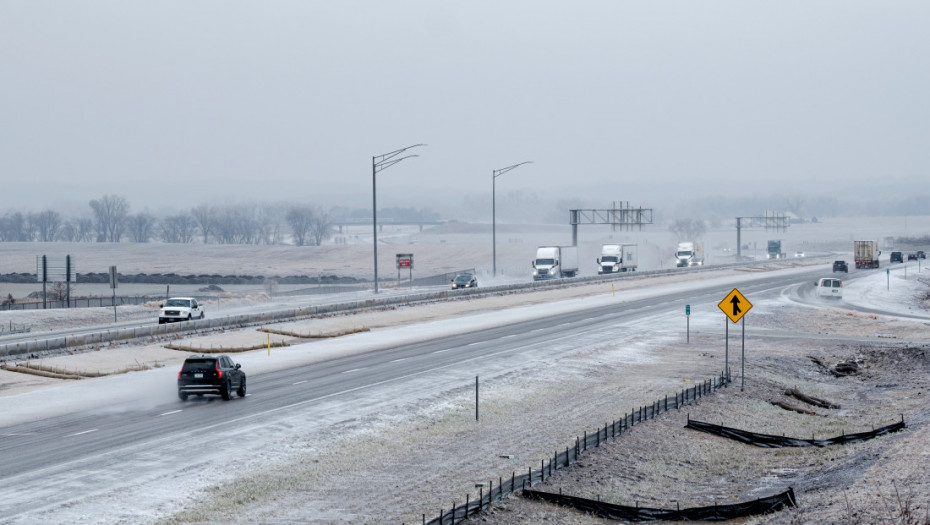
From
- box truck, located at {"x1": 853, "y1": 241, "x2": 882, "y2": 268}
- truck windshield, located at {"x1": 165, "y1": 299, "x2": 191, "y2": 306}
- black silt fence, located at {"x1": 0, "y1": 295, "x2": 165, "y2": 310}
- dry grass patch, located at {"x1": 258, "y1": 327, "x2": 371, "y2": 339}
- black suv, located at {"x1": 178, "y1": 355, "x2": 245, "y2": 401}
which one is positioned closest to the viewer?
black suv, located at {"x1": 178, "y1": 355, "x2": 245, "y2": 401}

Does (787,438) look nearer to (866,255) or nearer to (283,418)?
(283,418)

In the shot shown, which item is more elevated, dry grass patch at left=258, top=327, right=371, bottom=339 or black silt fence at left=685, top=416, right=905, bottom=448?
dry grass patch at left=258, top=327, right=371, bottom=339

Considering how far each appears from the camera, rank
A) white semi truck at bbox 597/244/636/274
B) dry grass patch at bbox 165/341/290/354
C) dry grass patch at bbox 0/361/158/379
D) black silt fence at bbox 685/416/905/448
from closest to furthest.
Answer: black silt fence at bbox 685/416/905/448 < dry grass patch at bbox 0/361/158/379 < dry grass patch at bbox 165/341/290/354 < white semi truck at bbox 597/244/636/274

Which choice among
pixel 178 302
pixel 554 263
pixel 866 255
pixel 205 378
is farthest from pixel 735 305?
pixel 866 255

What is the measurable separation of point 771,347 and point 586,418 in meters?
23.5

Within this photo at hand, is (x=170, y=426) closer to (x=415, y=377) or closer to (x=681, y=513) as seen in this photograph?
(x=415, y=377)

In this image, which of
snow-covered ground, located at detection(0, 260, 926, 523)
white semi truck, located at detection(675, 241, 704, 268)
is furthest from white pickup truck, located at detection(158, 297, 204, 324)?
white semi truck, located at detection(675, 241, 704, 268)

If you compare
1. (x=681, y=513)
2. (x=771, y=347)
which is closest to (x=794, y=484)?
(x=681, y=513)

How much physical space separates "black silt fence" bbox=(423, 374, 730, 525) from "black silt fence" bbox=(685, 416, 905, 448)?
2.18 meters

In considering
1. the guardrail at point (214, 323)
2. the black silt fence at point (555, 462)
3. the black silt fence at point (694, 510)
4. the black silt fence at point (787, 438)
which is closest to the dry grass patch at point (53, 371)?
the guardrail at point (214, 323)

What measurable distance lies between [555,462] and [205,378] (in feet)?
46.8

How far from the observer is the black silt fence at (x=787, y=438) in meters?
26.7

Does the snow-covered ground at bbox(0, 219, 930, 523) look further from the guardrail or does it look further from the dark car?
the dark car

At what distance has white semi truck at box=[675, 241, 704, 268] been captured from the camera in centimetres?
13625
